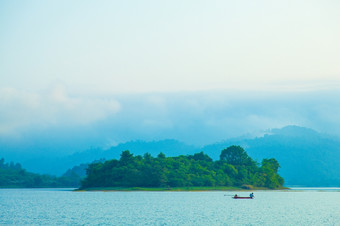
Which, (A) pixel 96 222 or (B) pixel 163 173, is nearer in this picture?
(A) pixel 96 222

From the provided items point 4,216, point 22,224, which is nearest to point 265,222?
point 22,224

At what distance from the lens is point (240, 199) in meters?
147

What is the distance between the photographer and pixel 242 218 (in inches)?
3201

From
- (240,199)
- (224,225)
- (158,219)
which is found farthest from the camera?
(240,199)

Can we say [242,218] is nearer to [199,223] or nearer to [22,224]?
[199,223]

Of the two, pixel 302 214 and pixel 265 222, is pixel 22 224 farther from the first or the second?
pixel 302 214

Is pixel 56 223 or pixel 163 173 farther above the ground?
pixel 163 173

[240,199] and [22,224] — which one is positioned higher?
[240,199]

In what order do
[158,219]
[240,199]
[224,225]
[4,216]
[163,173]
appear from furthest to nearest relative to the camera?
[163,173] → [240,199] → [4,216] → [158,219] → [224,225]

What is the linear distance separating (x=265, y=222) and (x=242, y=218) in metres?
7.36

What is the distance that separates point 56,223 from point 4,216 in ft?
56.8

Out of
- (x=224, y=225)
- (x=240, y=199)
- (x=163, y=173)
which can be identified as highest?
(x=163, y=173)

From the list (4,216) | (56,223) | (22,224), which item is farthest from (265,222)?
(4,216)

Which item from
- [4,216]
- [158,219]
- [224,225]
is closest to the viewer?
[224,225]
